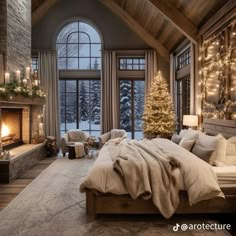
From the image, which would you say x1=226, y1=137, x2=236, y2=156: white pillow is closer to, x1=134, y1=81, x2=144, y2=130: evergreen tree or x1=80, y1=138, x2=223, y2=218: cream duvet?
x1=80, y1=138, x2=223, y2=218: cream duvet

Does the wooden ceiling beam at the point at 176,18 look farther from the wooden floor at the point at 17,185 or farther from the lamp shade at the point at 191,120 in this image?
the wooden floor at the point at 17,185

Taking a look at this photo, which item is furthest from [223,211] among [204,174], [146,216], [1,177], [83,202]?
[1,177]

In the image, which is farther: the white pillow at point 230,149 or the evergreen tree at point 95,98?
the evergreen tree at point 95,98

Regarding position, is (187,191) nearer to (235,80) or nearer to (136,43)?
(235,80)

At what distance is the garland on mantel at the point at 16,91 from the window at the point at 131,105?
3.40m

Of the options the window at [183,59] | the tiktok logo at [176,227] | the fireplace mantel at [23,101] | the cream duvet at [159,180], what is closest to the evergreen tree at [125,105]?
the window at [183,59]

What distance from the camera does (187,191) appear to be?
3514 millimetres

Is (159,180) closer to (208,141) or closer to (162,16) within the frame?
(208,141)

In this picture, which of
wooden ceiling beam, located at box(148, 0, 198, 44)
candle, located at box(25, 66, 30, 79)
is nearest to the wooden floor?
candle, located at box(25, 66, 30, 79)

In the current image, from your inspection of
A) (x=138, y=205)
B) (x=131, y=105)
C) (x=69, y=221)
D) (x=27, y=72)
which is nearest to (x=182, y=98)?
(x=131, y=105)

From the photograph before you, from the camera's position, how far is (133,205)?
3.59 metres

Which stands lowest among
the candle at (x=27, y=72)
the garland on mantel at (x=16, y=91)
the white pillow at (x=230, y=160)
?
the white pillow at (x=230, y=160)

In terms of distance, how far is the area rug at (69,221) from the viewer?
128 inches

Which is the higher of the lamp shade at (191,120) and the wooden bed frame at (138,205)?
the lamp shade at (191,120)
